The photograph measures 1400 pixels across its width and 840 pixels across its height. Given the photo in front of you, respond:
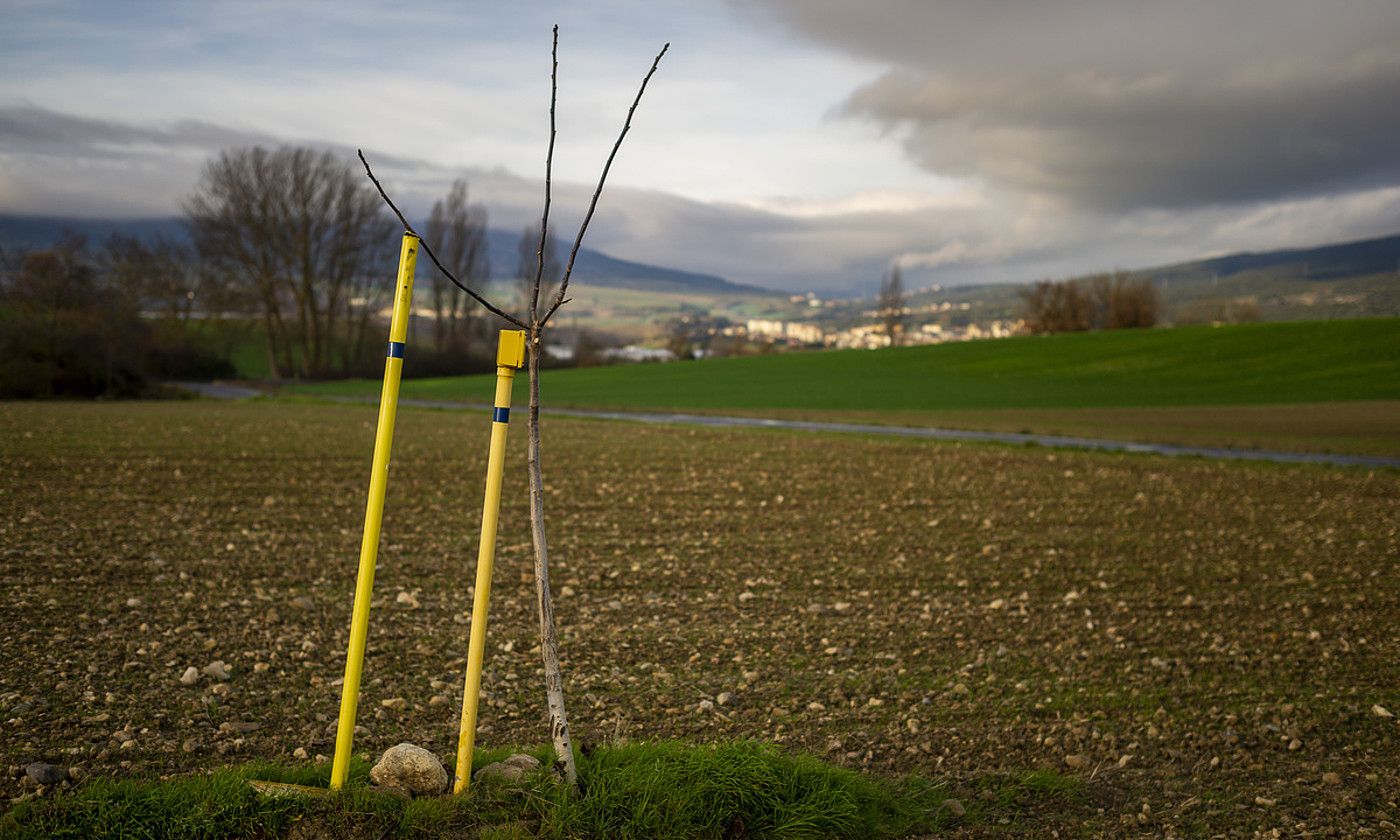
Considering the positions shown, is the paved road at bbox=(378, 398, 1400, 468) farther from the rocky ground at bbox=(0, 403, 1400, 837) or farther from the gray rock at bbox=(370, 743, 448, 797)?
the gray rock at bbox=(370, 743, 448, 797)

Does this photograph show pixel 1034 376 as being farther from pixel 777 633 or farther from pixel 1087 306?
pixel 777 633

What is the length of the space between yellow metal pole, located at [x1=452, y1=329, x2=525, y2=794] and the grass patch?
237 millimetres

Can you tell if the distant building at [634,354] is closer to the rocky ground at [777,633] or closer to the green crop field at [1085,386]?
the green crop field at [1085,386]

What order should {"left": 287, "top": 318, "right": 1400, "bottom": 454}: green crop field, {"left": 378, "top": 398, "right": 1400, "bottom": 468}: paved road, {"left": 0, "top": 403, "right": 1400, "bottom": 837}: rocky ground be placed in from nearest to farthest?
{"left": 0, "top": 403, "right": 1400, "bottom": 837}: rocky ground < {"left": 378, "top": 398, "right": 1400, "bottom": 468}: paved road < {"left": 287, "top": 318, "right": 1400, "bottom": 454}: green crop field

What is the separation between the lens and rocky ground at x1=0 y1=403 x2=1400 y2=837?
5.60 metres

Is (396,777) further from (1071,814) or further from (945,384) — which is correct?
(945,384)

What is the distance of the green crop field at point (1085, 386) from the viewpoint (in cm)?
3806

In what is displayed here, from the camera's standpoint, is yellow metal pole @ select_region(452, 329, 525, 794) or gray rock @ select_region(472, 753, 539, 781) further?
gray rock @ select_region(472, 753, 539, 781)

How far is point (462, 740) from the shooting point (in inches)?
165

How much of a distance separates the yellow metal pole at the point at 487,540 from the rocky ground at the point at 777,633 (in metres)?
0.74

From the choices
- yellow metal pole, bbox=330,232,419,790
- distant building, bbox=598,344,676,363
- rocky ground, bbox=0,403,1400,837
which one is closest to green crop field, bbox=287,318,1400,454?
distant building, bbox=598,344,676,363

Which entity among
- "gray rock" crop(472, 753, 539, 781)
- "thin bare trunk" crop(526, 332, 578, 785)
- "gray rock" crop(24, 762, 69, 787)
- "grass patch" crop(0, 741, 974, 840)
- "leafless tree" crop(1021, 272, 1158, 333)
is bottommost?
"gray rock" crop(24, 762, 69, 787)

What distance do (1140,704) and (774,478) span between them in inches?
547

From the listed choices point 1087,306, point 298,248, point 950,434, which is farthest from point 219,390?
point 1087,306
